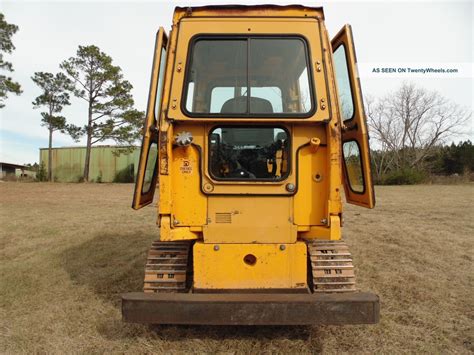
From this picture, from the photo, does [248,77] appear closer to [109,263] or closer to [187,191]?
[187,191]

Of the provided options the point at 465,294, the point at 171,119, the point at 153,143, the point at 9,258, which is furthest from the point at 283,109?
the point at 9,258

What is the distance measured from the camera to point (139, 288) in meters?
4.58

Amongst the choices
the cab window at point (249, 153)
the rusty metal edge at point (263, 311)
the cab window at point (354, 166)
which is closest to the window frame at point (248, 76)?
the cab window at point (249, 153)

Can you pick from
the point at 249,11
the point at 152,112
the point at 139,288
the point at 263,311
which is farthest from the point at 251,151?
the point at 139,288

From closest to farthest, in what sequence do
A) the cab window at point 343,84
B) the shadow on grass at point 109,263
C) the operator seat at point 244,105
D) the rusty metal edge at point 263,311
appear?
the rusty metal edge at point 263,311, the operator seat at point 244,105, the cab window at point 343,84, the shadow on grass at point 109,263

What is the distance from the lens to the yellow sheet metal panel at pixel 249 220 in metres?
3.16

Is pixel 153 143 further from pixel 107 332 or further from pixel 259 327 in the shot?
pixel 259 327

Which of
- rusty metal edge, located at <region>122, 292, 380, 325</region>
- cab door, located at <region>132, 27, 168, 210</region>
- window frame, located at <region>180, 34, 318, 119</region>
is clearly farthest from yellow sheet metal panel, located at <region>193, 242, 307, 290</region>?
window frame, located at <region>180, 34, 318, 119</region>

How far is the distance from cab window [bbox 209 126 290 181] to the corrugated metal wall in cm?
2733

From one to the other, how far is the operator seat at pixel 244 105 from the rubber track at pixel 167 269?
1409mm

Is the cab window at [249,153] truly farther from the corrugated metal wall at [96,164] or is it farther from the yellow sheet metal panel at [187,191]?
the corrugated metal wall at [96,164]

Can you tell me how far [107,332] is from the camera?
11.1 feet

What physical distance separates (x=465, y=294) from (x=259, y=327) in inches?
109

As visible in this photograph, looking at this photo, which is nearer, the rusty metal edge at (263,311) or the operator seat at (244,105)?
the rusty metal edge at (263,311)
